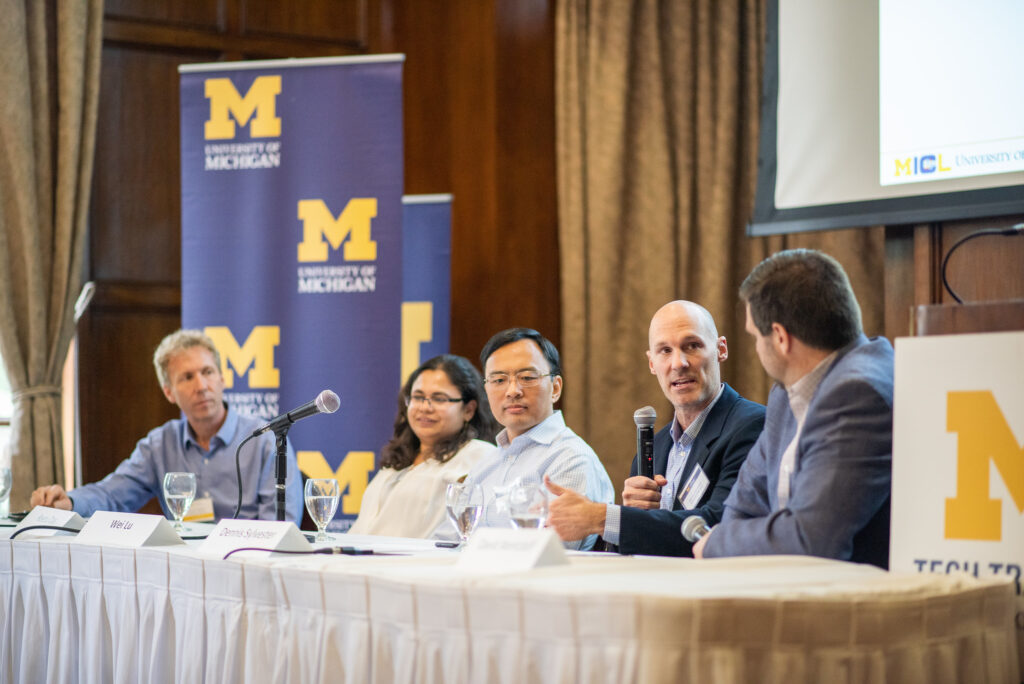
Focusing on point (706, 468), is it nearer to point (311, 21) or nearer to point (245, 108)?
point (245, 108)

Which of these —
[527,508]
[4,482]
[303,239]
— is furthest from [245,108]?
[527,508]

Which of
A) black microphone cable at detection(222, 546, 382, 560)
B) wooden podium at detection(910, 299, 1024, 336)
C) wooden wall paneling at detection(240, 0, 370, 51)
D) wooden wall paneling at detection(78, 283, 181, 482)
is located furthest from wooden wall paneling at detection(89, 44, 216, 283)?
wooden podium at detection(910, 299, 1024, 336)

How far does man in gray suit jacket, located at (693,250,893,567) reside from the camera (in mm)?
1834

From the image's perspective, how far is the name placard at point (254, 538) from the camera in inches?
84.2

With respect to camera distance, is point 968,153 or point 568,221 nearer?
point 968,153

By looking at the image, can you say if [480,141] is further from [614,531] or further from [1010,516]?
[1010,516]

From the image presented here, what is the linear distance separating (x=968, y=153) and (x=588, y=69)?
7.68 feet

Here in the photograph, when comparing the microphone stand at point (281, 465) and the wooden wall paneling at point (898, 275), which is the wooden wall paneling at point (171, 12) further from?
the wooden wall paneling at point (898, 275)

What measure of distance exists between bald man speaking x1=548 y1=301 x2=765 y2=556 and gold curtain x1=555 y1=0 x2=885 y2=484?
221cm

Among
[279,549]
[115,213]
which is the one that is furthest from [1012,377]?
[115,213]

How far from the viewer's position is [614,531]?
88.6 inches

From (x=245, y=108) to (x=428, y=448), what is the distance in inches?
74.5

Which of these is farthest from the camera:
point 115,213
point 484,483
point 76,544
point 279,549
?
point 115,213

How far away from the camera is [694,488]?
8.77 feet
